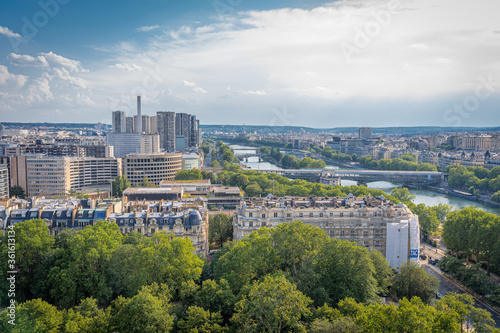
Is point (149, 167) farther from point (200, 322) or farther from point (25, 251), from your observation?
point (200, 322)

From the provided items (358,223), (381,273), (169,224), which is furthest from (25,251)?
(358,223)

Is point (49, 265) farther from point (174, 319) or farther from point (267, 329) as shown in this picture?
point (267, 329)

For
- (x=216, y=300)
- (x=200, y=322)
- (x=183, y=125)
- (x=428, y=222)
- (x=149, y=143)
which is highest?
(x=183, y=125)

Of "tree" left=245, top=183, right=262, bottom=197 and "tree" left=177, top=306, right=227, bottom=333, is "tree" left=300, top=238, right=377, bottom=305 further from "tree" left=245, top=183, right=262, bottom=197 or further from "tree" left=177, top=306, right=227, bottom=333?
"tree" left=245, top=183, right=262, bottom=197

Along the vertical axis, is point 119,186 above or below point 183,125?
below

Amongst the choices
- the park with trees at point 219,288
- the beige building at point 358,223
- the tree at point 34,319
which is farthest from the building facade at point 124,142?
the tree at point 34,319

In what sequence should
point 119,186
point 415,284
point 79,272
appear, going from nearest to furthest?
point 79,272 → point 415,284 → point 119,186
